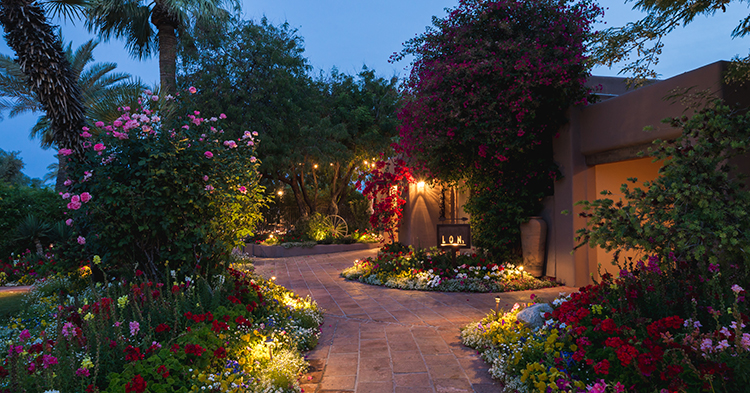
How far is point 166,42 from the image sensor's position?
10.5 metres

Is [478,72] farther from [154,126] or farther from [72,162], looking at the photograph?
[72,162]

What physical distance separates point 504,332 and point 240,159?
11.6 ft

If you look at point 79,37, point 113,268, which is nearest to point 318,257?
point 113,268

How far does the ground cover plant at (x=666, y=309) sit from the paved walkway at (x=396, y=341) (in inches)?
13.0

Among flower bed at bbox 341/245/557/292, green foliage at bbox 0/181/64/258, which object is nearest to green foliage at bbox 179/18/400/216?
green foliage at bbox 0/181/64/258

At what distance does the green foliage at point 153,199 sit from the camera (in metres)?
3.97

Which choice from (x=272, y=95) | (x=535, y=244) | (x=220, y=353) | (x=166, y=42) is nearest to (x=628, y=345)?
(x=220, y=353)

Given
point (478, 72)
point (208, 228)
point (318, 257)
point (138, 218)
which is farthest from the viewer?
point (318, 257)

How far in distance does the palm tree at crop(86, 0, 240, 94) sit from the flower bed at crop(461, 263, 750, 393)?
964 centimetres

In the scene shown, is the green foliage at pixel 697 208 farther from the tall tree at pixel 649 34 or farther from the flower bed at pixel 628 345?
the tall tree at pixel 649 34

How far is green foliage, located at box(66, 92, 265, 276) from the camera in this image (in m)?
3.97

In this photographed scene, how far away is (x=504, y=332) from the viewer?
3.69m

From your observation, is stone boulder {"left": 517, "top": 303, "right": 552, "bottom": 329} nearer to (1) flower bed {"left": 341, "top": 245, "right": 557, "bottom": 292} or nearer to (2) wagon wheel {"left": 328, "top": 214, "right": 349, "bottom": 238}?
(1) flower bed {"left": 341, "top": 245, "right": 557, "bottom": 292}

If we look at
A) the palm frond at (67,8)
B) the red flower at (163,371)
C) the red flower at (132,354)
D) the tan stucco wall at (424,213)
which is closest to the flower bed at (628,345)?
the red flower at (163,371)
